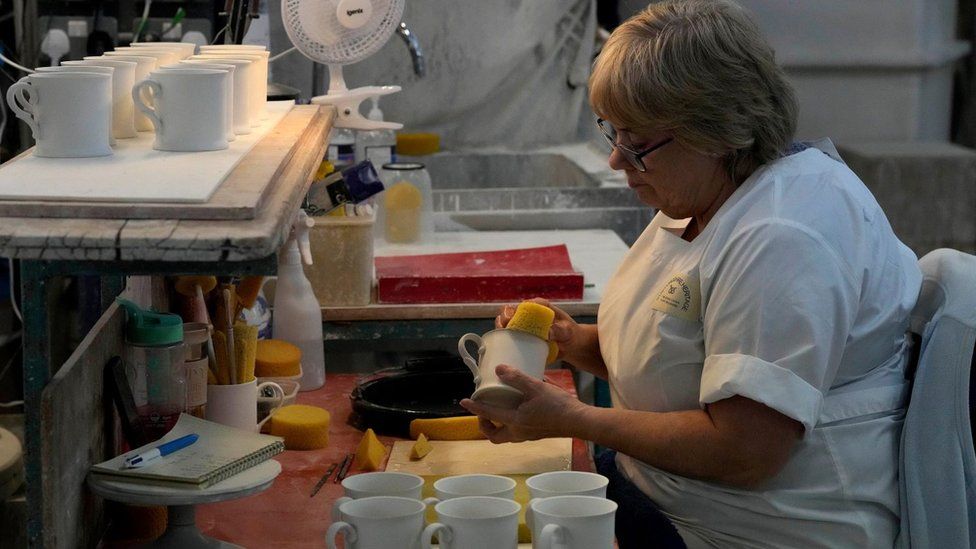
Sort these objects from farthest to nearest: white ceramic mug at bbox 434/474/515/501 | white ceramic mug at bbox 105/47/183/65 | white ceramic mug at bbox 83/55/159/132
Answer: white ceramic mug at bbox 105/47/183/65 → white ceramic mug at bbox 83/55/159/132 → white ceramic mug at bbox 434/474/515/501

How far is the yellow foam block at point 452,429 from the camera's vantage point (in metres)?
2.17

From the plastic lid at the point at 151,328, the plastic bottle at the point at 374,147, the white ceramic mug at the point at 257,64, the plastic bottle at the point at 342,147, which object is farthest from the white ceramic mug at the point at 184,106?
the plastic bottle at the point at 374,147

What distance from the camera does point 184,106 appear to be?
67.4 inches

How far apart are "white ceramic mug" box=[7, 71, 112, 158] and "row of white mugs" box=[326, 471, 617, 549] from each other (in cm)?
58

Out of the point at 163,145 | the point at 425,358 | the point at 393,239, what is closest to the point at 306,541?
the point at 163,145

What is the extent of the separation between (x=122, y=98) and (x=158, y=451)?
54 cm

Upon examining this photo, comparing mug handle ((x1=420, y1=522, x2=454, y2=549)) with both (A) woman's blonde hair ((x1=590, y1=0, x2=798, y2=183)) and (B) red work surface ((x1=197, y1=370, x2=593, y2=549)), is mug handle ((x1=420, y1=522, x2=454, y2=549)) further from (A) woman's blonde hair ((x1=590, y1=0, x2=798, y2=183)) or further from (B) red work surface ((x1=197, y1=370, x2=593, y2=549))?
(A) woman's blonde hair ((x1=590, y1=0, x2=798, y2=183))

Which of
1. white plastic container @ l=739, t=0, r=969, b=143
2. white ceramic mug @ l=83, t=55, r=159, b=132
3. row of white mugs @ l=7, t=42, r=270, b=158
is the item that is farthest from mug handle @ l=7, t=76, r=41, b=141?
white plastic container @ l=739, t=0, r=969, b=143

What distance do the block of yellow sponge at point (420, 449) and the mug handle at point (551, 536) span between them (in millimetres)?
571

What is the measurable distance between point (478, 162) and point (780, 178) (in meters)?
2.84

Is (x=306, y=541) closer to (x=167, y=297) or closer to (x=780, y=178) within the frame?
(x=167, y=297)

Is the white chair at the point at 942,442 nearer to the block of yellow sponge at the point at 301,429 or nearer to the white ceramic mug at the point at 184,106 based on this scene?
the block of yellow sponge at the point at 301,429

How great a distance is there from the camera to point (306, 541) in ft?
5.76

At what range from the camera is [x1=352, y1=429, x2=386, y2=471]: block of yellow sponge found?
2062mm
